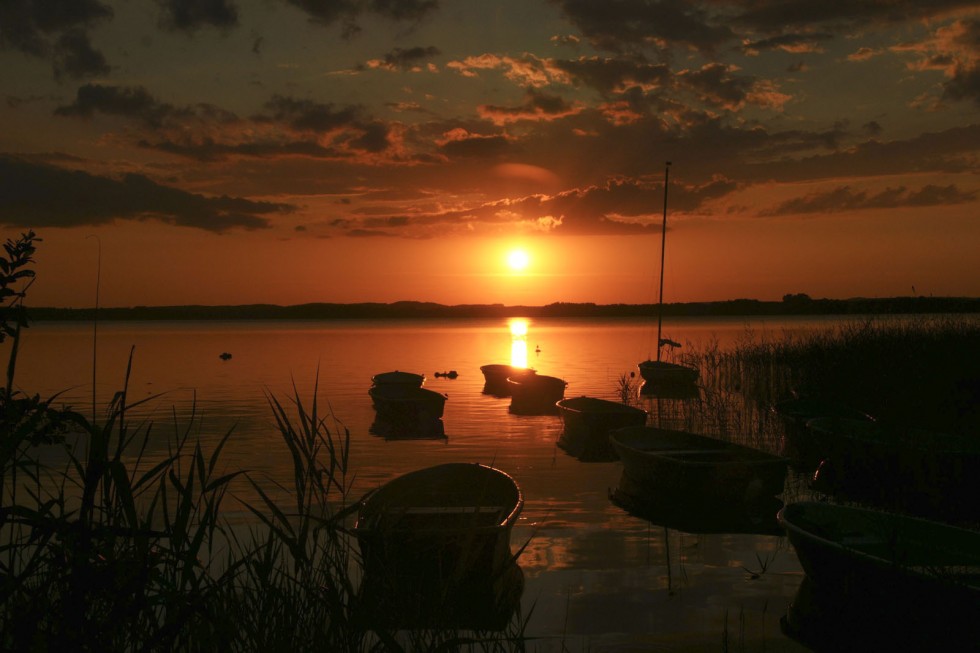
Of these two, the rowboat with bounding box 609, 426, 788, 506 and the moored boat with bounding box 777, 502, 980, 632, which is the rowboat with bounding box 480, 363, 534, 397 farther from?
the moored boat with bounding box 777, 502, 980, 632

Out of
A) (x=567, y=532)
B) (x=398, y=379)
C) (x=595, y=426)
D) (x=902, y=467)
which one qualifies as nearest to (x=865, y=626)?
(x=567, y=532)

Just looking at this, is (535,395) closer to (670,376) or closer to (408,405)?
(408,405)

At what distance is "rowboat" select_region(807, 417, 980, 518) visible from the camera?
11.9 metres

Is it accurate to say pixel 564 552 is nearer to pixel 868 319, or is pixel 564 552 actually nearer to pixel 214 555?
pixel 214 555

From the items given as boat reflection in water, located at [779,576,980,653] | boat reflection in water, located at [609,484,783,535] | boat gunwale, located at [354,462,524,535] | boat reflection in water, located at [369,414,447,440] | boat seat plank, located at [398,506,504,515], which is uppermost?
boat gunwale, located at [354,462,524,535]

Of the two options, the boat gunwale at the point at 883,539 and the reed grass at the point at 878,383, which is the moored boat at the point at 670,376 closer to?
the reed grass at the point at 878,383

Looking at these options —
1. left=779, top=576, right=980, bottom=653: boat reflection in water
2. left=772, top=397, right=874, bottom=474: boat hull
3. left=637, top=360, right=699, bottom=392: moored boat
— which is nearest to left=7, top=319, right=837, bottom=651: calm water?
left=779, top=576, right=980, bottom=653: boat reflection in water

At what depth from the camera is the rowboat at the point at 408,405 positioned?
78.7ft

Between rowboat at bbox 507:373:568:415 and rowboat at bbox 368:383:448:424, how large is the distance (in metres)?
4.19

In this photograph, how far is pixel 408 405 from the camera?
946 inches

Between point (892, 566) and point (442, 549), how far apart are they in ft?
12.4

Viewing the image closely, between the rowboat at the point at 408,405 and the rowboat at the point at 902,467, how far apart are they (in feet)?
40.8

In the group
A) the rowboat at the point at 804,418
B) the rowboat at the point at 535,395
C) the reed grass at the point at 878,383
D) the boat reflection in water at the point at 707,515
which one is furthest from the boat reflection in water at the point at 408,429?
the boat reflection in water at the point at 707,515

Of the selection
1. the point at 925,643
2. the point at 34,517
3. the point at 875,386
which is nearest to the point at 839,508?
the point at 925,643
